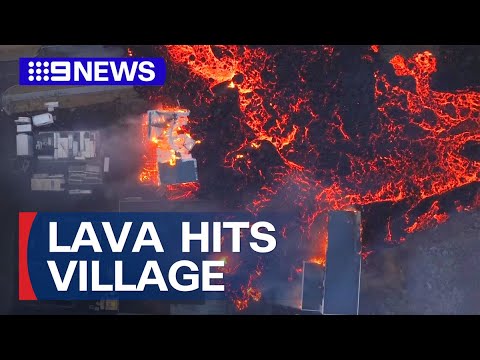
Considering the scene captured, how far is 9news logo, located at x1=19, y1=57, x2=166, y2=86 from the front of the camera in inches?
353

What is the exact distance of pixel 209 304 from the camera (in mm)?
8984

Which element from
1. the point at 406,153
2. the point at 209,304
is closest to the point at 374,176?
the point at 406,153

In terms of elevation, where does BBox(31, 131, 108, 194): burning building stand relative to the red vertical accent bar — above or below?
above

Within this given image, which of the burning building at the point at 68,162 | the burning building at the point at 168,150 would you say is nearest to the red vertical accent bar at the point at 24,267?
the burning building at the point at 68,162

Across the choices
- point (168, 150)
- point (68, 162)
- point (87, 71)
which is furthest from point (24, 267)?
point (87, 71)

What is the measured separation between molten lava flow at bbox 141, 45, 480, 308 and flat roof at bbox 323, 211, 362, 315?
0.46 metres

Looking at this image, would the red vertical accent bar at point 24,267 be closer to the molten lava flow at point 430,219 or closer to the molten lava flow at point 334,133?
the molten lava flow at point 334,133

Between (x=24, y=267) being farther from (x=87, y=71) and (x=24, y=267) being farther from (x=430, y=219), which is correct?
(x=430, y=219)

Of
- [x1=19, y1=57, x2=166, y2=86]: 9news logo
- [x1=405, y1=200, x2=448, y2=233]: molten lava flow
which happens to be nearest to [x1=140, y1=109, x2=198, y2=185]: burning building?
[x1=19, y1=57, x2=166, y2=86]: 9news logo

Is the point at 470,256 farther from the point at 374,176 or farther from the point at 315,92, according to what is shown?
the point at 315,92

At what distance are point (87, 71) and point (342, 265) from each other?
6.74 metres

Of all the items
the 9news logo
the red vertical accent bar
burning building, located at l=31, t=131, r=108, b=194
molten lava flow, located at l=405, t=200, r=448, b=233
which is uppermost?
the 9news logo

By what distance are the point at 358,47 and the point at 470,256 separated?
512cm

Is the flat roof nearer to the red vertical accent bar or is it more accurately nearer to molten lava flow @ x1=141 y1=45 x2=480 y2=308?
molten lava flow @ x1=141 y1=45 x2=480 y2=308
